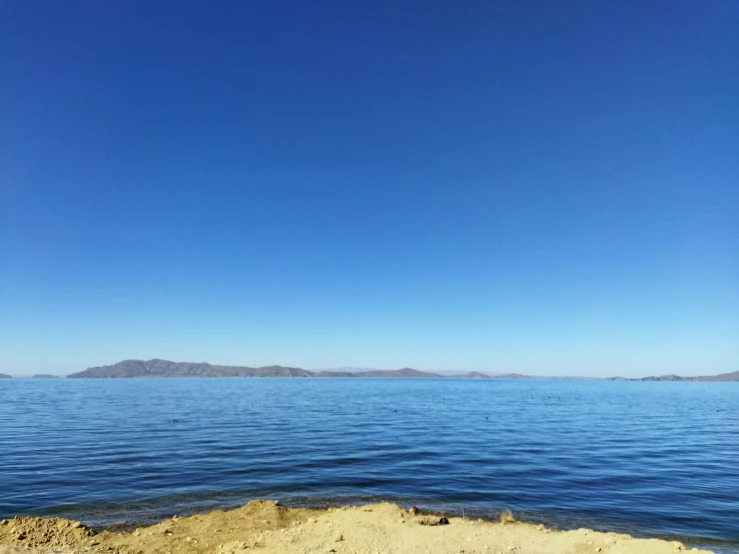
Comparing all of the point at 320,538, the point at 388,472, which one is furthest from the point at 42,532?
the point at 388,472

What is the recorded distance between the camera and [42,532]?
1291 cm

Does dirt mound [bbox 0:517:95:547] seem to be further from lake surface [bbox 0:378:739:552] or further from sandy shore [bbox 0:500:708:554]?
lake surface [bbox 0:378:739:552]

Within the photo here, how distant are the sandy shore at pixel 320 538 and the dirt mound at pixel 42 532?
0.02 m

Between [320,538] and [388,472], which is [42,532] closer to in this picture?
[320,538]

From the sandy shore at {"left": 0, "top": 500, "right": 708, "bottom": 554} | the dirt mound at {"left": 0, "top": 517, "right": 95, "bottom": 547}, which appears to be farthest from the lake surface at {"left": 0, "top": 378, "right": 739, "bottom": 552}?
the sandy shore at {"left": 0, "top": 500, "right": 708, "bottom": 554}

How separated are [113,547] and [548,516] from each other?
16.9m

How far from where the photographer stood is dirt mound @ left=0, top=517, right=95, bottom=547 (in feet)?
40.0

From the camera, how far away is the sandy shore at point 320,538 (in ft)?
40.0

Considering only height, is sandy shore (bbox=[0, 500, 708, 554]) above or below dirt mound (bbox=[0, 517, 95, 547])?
below

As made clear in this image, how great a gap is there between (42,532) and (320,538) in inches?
345

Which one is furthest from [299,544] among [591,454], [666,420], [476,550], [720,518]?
[666,420]

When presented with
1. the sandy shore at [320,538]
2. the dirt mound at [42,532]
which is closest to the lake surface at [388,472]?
the dirt mound at [42,532]

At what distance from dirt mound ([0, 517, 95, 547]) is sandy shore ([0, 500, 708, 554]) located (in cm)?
2

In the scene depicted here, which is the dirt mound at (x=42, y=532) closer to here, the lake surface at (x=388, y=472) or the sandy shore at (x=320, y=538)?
the sandy shore at (x=320, y=538)
